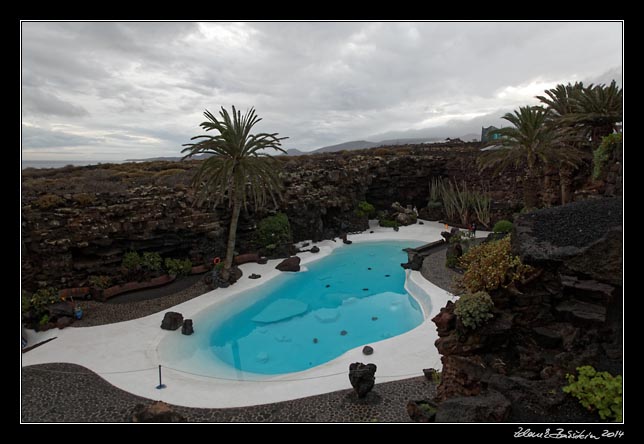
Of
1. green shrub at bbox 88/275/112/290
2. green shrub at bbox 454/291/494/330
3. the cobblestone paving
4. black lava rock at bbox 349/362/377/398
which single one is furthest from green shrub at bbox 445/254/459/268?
green shrub at bbox 88/275/112/290

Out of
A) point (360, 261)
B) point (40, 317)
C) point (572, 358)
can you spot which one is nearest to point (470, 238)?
point (360, 261)

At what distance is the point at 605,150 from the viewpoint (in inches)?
479

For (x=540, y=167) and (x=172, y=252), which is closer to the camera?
(x=172, y=252)

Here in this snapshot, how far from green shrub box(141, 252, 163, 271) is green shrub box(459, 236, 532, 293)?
14930mm

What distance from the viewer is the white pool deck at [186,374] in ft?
31.7

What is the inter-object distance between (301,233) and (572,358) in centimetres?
2090

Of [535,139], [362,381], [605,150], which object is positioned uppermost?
[535,139]

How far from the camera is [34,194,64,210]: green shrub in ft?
52.6

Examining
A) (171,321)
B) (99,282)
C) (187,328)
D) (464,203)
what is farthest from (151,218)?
(464,203)

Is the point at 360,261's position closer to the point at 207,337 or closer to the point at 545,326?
the point at 207,337

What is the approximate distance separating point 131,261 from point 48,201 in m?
4.45

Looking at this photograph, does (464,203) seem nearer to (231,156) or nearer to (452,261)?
(452,261)

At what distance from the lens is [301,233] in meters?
26.4

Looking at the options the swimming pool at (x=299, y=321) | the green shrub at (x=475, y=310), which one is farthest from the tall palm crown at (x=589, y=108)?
the green shrub at (x=475, y=310)
